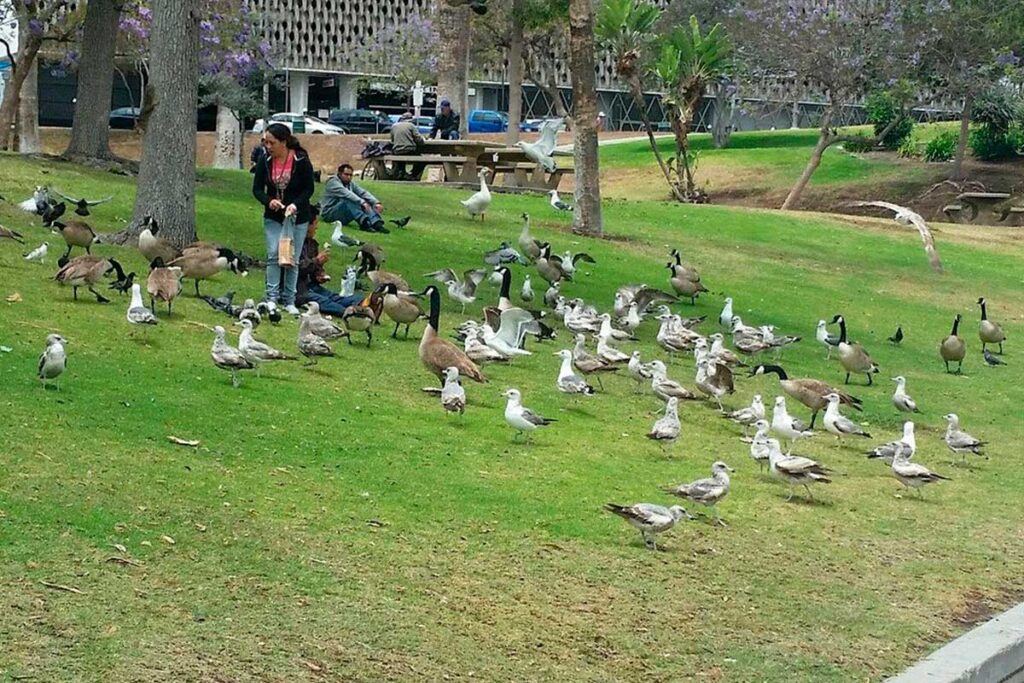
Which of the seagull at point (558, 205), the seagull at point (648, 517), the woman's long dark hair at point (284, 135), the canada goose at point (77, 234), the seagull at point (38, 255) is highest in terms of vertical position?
the woman's long dark hair at point (284, 135)

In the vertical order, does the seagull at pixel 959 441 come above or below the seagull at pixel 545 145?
below

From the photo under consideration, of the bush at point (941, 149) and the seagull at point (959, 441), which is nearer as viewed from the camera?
the seagull at point (959, 441)

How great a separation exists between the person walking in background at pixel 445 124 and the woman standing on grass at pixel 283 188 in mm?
25749

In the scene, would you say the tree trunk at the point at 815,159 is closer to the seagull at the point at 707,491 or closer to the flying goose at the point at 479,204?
the flying goose at the point at 479,204

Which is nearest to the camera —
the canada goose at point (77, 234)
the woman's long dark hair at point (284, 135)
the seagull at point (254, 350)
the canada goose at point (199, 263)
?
the seagull at point (254, 350)

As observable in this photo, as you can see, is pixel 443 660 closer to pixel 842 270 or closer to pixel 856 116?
pixel 842 270

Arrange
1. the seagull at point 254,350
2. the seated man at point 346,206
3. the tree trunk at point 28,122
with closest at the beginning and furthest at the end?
the seagull at point 254,350
the seated man at point 346,206
the tree trunk at point 28,122

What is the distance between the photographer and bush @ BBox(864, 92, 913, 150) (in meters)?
57.5

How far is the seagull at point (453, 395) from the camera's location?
15.3 metres

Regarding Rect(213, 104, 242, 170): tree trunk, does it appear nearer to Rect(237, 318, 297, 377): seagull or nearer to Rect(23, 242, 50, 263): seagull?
Rect(23, 242, 50, 263): seagull

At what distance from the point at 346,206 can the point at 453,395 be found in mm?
13071

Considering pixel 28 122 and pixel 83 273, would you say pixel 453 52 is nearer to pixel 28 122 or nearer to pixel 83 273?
pixel 28 122

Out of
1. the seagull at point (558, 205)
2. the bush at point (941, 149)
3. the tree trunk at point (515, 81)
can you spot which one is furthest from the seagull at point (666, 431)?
the bush at point (941, 149)

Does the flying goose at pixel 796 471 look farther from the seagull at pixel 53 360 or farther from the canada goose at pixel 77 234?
the canada goose at pixel 77 234
